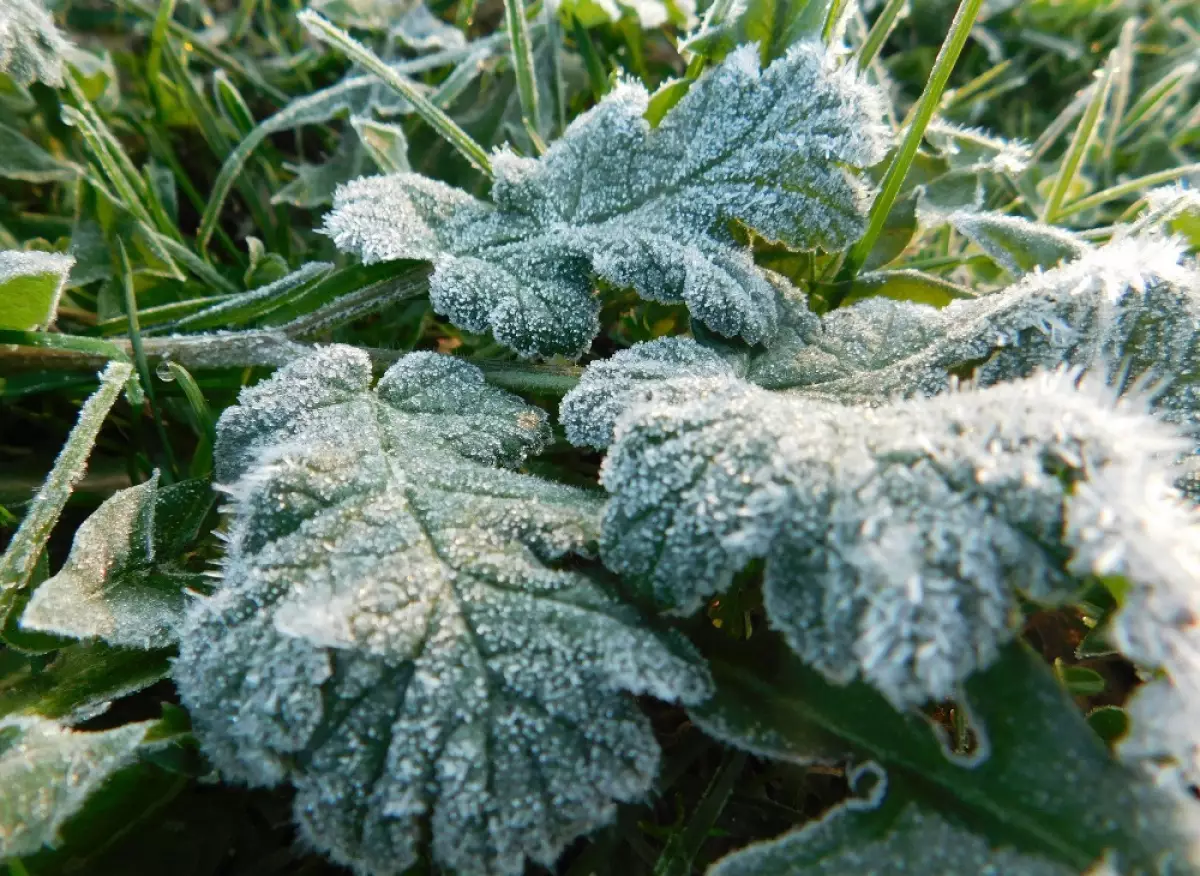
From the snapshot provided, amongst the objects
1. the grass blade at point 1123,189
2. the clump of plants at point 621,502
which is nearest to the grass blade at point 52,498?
the clump of plants at point 621,502

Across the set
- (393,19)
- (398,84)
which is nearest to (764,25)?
(398,84)

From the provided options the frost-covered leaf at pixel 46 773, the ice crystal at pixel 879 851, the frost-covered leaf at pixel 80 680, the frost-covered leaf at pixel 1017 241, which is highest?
the frost-covered leaf at pixel 1017 241

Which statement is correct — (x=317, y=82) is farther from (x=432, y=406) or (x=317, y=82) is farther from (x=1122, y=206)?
(x=1122, y=206)

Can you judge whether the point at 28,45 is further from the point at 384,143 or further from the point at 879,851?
the point at 879,851

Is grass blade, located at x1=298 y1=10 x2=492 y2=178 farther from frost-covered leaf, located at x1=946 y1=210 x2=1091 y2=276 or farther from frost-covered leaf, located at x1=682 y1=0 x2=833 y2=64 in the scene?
frost-covered leaf, located at x1=946 y1=210 x2=1091 y2=276

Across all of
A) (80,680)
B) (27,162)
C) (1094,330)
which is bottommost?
(80,680)

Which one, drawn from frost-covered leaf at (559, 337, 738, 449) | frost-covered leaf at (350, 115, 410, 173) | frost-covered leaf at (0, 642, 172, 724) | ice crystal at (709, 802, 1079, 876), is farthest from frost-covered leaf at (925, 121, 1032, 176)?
frost-covered leaf at (0, 642, 172, 724)

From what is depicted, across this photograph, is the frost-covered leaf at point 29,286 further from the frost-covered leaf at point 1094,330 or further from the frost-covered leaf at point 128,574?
the frost-covered leaf at point 1094,330
